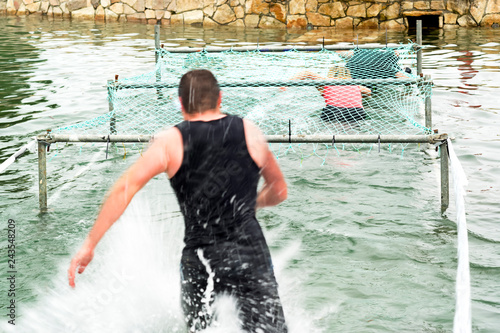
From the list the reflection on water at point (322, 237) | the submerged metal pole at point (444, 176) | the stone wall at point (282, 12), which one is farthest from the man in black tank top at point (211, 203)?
the stone wall at point (282, 12)

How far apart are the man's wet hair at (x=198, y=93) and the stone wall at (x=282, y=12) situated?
17.4m

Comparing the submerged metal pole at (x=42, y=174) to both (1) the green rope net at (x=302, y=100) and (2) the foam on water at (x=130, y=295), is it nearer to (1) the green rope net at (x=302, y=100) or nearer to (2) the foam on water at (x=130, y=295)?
(2) the foam on water at (x=130, y=295)

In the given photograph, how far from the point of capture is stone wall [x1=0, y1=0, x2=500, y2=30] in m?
19.7

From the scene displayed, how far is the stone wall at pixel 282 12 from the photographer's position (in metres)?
19.7

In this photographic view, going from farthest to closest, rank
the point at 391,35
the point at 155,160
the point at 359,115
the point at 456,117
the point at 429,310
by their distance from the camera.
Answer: the point at 391,35, the point at 456,117, the point at 359,115, the point at 429,310, the point at 155,160

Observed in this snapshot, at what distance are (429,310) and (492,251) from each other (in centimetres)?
122

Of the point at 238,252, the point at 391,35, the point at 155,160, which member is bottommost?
the point at 238,252

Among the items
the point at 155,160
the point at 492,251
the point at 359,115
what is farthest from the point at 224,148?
the point at 359,115

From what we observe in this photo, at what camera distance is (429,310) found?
15.3 ft

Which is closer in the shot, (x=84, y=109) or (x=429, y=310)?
(x=429, y=310)

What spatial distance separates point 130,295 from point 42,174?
2.05 metres

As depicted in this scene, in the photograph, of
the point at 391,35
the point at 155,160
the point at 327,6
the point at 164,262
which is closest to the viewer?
the point at 155,160

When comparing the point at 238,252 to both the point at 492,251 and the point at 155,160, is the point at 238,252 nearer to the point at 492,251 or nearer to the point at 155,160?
the point at 155,160

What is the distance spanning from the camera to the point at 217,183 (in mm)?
3467
